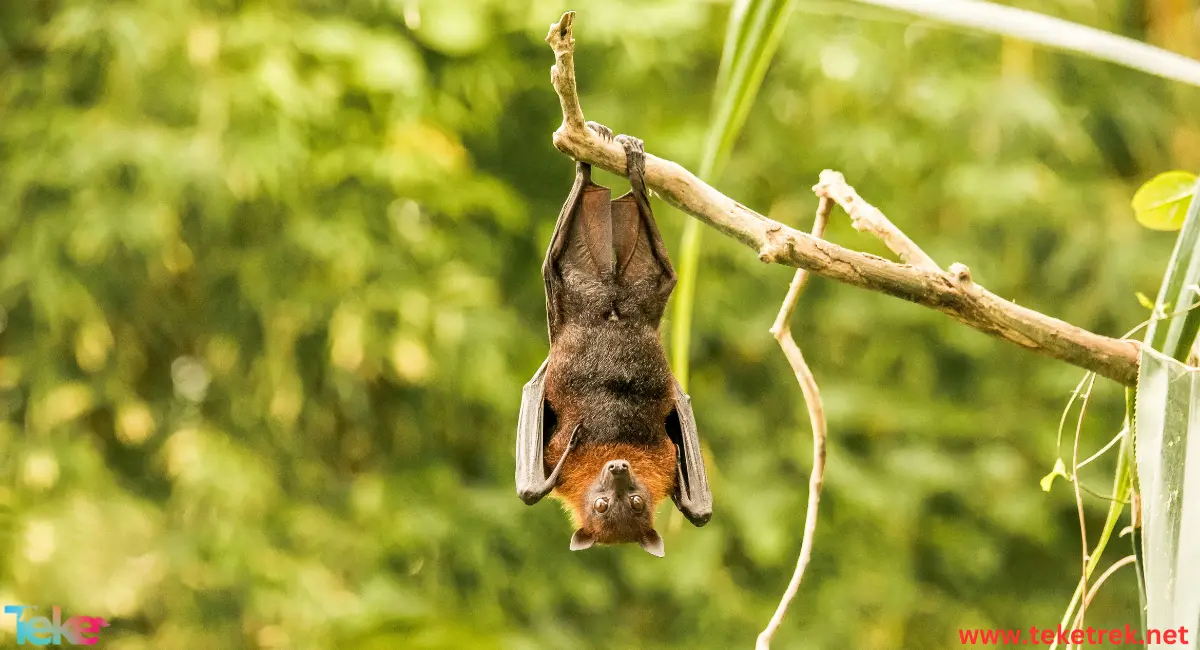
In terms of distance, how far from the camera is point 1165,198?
1.18 m

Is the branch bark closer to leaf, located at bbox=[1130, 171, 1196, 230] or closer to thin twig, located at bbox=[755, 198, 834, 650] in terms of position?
thin twig, located at bbox=[755, 198, 834, 650]

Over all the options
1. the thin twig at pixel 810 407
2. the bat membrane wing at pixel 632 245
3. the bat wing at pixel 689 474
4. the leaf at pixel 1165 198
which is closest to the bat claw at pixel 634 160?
the thin twig at pixel 810 407

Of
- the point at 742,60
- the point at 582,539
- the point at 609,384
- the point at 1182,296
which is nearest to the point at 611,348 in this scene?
the point at 609,384

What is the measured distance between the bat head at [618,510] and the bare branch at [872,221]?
53cm

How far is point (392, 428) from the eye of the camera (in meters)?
4.00

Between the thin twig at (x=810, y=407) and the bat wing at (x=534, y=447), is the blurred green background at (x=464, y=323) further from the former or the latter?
the thin twig at (x=810, y=407)

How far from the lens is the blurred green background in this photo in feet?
10.9

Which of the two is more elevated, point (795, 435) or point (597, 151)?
point (795, 435)

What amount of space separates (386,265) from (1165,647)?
3.14 metres

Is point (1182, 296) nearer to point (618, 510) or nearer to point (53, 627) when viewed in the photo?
point (618, 510)

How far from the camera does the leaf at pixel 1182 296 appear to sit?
0.76 m

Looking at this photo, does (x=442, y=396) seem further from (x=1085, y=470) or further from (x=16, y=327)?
(x=1085, y=470)

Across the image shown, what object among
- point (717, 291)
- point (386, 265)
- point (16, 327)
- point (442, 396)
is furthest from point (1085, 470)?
point (16, 327)

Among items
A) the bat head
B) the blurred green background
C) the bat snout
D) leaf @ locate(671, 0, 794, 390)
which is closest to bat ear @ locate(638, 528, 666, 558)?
the bat head
